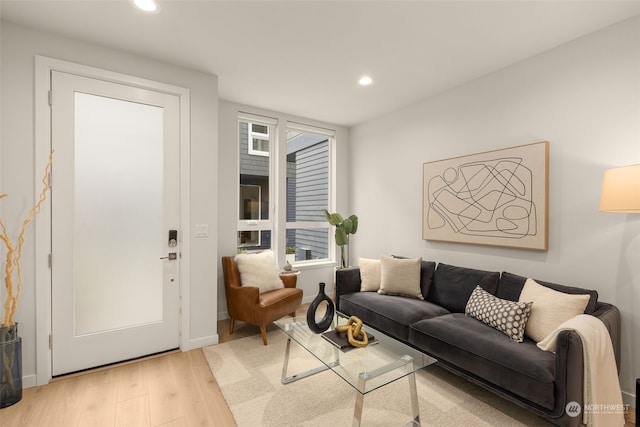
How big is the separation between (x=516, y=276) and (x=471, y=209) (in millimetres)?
800

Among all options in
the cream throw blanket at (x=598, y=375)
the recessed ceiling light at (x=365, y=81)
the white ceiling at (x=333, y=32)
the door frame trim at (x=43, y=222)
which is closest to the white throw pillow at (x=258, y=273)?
the door frame trim at (x=43, y=222)

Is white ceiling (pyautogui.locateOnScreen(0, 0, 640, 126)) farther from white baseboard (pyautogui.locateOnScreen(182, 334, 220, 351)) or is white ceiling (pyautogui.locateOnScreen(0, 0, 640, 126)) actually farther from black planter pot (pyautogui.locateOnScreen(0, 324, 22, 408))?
white baseboard (pyautogui.locateOnScreen(182, 334, 220, 351))

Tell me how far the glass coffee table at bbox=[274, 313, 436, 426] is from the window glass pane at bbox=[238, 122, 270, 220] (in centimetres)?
218

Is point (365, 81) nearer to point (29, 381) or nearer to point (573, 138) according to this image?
point (573, 138)

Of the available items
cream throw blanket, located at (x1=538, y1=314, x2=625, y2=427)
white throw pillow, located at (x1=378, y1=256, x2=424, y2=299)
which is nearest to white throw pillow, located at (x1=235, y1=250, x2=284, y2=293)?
white throw pillow, located at (x1=378, y1=256, x2=424, y2=299)

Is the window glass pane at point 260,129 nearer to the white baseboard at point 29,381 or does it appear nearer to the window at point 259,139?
the window at point 259,139

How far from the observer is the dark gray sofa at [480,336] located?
1734 mm

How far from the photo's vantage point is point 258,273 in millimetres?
3490

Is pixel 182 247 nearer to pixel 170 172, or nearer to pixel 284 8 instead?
pixel 170 172

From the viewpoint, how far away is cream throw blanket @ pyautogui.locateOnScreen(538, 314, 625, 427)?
173cm

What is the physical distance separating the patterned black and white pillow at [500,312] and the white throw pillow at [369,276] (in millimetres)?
1093

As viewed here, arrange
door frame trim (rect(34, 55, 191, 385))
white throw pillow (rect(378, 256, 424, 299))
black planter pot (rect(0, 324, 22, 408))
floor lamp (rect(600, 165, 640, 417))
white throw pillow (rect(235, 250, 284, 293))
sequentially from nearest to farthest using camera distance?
floor lamp (rect(600, 165, 640, 417)), black planter pot (rect(0, 324, 22, 408)), door frame trim (rect(34, 55, 191, 385)), white throw pillow (rect(378, 256, 424, 299)), white throw pillow (rect(235, 250, 284, 293))

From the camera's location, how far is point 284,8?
2115 millimetres
